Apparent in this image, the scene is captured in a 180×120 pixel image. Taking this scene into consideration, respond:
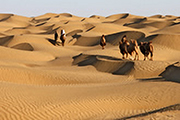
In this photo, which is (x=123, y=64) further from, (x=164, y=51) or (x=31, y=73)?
(x=164, y=51)

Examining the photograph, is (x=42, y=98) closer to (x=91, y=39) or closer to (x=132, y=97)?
(x=132, y=97)

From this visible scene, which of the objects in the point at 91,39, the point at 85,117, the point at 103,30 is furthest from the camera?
the point at 103,30

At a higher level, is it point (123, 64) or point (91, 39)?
point (123, 64)

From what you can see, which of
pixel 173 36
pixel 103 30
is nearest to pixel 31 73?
pixel 173 36

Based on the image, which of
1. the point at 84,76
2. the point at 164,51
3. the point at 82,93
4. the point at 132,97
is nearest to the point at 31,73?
the point at 84,76

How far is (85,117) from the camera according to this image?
316 inches

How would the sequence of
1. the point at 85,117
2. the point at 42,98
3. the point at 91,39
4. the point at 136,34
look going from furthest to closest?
the point at 91,39 → the point at 136,34 → the point at 42,98 → the point at 85,117

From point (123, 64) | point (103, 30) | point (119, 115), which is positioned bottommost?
point (103, 30)

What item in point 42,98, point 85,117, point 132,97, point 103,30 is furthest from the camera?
point 103,30

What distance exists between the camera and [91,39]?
3422 centimetres

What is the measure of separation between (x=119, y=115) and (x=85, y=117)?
0.96m

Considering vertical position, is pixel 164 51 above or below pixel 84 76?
below

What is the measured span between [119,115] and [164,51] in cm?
1666

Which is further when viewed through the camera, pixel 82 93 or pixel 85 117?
pixel 82 93
